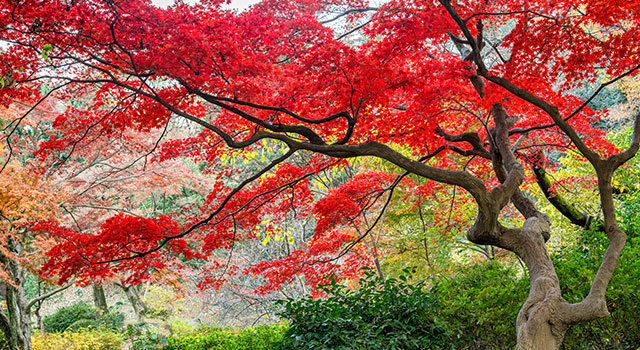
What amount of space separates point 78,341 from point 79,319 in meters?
2.58

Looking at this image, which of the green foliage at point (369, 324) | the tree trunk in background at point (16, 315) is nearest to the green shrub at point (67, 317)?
the tree trunk in background at point (16, 315)

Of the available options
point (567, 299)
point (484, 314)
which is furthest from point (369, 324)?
point (567, 299)

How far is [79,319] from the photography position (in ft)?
31.9

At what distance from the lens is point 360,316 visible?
3.86m

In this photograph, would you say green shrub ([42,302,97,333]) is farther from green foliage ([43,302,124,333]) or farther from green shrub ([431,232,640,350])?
green shrub ([431,232,640,350])

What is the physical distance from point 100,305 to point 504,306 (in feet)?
30.8

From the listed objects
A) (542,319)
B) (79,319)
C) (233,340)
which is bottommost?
(542,319)

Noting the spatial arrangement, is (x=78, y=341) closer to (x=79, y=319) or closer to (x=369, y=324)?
(x=79, y=319)

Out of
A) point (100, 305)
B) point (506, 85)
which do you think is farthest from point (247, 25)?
point (100, 305)

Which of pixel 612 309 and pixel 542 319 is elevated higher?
pixel 542 319

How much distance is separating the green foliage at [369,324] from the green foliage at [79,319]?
7.39 m

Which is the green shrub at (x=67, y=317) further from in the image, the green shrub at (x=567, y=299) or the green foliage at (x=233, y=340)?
the green shrub at (x=567, y=299)

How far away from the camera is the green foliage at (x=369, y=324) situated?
139 inches

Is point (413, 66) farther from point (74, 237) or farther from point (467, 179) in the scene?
point (74, 237)
